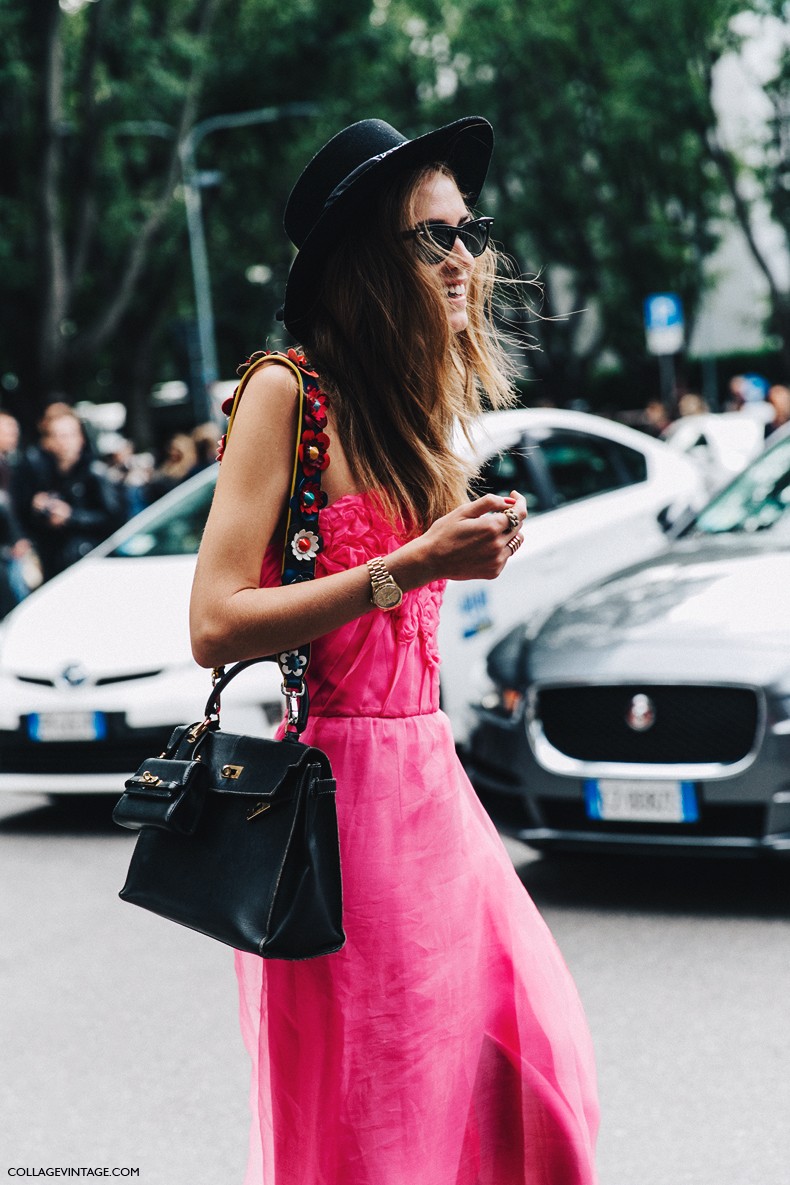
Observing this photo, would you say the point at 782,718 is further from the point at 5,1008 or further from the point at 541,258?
the point at 541,258

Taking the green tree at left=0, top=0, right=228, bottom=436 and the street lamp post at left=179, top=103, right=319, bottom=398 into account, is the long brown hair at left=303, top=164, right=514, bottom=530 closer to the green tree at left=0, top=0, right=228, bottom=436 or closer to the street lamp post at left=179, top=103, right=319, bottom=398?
the green tree at left=0, top=0, right=228, bottom=436

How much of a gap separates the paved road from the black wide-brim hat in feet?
6.89

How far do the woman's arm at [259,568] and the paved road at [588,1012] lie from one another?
1864 millimetres

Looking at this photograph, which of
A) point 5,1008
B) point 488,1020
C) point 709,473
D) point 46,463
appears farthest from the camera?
point 709,473

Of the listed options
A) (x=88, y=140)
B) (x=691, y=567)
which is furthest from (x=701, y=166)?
(x=691, y=567)

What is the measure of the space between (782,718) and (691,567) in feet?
3.26

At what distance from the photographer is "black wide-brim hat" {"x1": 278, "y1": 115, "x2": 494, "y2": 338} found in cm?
212

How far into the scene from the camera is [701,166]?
32.7 meters

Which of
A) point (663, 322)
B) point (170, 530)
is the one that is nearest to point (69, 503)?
point (170, 530)

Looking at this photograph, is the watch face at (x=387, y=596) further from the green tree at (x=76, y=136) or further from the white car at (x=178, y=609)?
the green tree at (x=76, y=136)

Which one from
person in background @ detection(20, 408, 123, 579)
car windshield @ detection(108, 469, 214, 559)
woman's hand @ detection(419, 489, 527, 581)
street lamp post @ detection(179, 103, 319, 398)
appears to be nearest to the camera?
woman's hand @ detection(419, 489, 527, 581)

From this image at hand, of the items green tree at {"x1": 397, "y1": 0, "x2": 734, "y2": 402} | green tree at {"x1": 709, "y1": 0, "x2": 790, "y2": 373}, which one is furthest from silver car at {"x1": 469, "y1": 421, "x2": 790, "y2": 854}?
green tree at {"x1": 397, "y1": 0, "x2": 734, "y2": 402}

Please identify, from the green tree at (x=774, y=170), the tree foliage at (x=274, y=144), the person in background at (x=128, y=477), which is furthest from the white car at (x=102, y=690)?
the green tree at (x=774, y=170)

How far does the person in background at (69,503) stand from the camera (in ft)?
35.6
